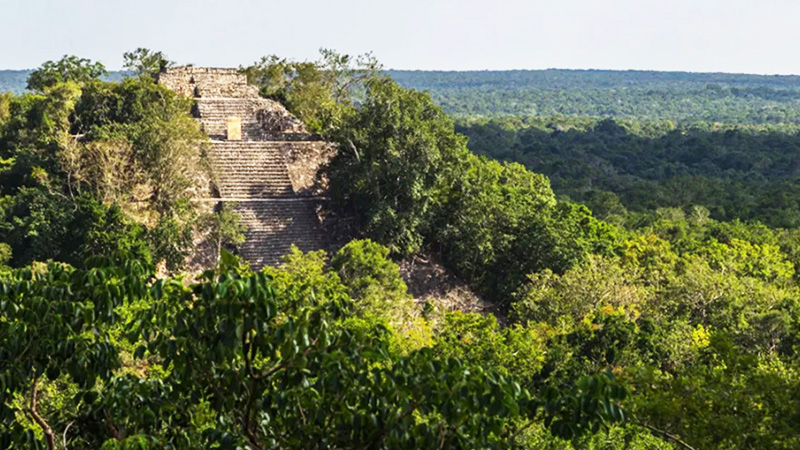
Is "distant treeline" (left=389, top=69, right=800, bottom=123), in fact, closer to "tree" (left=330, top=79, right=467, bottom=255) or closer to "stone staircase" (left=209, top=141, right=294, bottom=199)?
"stone staircase" (left=209, top=141, right=294, bottom=199)

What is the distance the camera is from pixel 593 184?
55.7 m

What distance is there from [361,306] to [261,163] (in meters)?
7.56

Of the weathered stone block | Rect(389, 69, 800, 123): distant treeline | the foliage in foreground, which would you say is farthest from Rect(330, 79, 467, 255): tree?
Rect(389, 69, 800, 123): distant treeline

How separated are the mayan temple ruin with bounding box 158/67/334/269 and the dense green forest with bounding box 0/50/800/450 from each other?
0.92 metres

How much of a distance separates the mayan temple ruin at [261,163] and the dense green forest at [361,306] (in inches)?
36.1

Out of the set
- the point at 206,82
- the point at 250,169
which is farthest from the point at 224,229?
the point at 206,82

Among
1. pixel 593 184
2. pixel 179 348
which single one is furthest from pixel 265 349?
pixel 593 184

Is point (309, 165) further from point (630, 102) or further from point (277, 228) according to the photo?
point (630, 102)

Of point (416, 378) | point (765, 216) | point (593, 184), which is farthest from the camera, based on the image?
point (593, 184)

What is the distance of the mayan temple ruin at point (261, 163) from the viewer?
2131cm

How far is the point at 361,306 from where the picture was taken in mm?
16922

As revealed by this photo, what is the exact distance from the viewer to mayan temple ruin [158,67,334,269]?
839 inches

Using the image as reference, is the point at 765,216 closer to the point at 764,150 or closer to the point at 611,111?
the point at 764,150

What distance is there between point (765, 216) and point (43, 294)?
3616 centimetres
